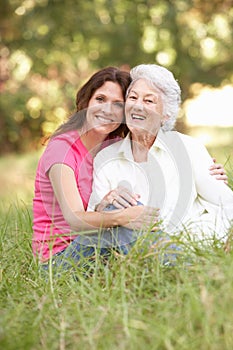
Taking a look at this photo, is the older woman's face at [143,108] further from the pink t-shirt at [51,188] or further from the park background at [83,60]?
the park background at [83,60]

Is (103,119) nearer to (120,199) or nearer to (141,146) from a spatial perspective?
(141,146)

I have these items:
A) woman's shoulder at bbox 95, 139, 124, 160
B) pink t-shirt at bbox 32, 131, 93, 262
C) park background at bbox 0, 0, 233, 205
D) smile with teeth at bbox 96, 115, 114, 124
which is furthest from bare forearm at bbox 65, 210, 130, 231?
park background at bbox 0, 0, 233, 205

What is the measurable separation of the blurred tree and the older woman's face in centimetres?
749

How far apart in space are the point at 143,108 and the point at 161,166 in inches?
11.1

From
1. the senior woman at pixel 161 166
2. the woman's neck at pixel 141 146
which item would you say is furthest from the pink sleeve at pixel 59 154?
the woman's neck at pixel 141 146

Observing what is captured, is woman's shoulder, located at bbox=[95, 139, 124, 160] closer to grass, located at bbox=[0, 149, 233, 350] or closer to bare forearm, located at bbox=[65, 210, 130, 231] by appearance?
bare forearm, located at bbox=[65, 210, 130, 231]

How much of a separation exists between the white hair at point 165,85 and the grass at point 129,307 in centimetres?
83

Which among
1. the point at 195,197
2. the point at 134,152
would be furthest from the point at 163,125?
the point at 195,197

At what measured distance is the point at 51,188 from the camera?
3.12 m

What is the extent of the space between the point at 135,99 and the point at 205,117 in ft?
29.1

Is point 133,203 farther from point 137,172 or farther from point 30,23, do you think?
point 30,23

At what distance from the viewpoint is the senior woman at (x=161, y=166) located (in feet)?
9.93

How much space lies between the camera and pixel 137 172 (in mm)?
3133

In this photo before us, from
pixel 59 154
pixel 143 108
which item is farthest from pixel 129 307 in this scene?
pixel 143 108
